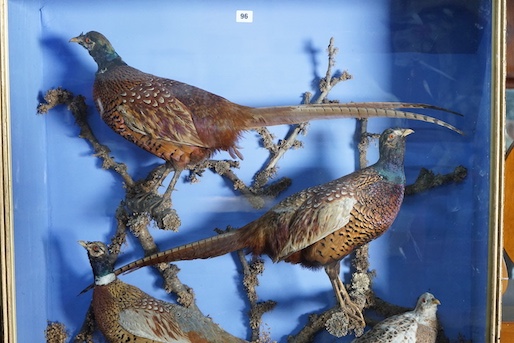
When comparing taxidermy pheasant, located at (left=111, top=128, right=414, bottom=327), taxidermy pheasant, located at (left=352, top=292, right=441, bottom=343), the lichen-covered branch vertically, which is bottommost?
taxidermy pheasant, located at (left=352, top=292, right=441, bottom=343)

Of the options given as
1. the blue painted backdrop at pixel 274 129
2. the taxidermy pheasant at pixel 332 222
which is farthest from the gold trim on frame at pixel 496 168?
the taxidermy pheasant at pixel 332 222

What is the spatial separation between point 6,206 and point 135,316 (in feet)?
1.15

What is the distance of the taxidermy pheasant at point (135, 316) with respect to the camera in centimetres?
108

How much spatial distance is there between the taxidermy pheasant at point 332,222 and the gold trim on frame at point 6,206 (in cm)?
32

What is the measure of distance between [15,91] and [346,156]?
2.33 ft

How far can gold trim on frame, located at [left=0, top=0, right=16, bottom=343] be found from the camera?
1060mm

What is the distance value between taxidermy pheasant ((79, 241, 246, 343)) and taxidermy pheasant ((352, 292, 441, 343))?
11.5 inches

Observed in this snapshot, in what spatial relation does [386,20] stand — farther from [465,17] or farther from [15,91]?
[15,91]

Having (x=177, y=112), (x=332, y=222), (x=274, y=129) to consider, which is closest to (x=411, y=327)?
(x=332, y=222)

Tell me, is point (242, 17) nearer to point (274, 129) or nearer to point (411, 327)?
point (274, 129)

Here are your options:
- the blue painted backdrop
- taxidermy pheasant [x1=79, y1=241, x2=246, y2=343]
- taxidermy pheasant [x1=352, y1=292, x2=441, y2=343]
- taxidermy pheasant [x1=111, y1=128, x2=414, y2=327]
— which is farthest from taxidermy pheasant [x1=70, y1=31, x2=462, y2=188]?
taxidermy pheasant [x1=352, y1=292, x2=441, y2=343]

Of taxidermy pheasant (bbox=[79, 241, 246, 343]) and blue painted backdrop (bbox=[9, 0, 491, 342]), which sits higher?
blue painted backdrop (bbox=[9, 0, 491, 342])

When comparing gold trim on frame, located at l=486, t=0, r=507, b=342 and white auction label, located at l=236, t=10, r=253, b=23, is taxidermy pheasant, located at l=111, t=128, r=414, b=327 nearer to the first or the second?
gold trim on frame, located at l=486, t=0, r=507, b=342

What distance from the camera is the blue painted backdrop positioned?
1097 mm
